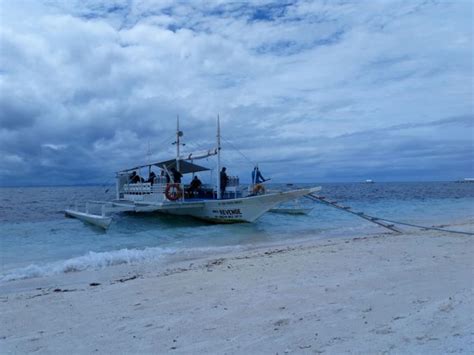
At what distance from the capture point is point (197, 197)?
78.3 feet

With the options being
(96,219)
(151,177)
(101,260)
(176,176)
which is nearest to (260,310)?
(101,260)

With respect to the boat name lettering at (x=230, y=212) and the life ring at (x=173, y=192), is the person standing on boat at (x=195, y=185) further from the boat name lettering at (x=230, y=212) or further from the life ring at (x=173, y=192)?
the boat name lettering at (x=230, y=212)

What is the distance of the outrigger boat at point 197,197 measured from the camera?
19578mm

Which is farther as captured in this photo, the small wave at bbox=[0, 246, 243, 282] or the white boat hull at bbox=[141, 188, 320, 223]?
the white boat hull at bbox=[141, 188, 320, 223]

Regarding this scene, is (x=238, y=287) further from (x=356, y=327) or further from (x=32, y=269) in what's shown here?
(x=32, y=269)

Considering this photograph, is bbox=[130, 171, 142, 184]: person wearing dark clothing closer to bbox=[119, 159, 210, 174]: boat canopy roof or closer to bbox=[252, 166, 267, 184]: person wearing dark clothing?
bbox=[119, 159, 210, 174]: boat canopy roof

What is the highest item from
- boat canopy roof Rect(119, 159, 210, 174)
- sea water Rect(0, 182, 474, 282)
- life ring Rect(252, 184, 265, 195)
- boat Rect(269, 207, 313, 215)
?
boat canopy roof Rect(119, 159, 210, 174)

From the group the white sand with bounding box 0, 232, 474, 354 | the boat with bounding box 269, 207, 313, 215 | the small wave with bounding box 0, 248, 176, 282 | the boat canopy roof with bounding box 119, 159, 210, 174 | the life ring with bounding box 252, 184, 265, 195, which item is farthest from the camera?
the boat with bounding box 269, 207, 313, 215

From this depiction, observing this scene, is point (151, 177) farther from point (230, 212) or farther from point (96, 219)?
point (230, 212)

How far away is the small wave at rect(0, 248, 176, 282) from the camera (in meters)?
9.51

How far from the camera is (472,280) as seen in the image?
6289 millimetres

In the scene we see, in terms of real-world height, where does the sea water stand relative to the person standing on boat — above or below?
below

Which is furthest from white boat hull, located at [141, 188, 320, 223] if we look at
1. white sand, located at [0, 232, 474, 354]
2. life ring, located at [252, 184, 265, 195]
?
white sand, located at [0, 232, 474, 354]

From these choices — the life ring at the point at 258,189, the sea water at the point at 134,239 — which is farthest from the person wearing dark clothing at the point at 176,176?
the life ring at the point at 258,189
